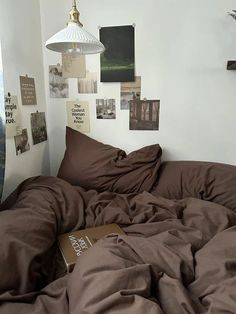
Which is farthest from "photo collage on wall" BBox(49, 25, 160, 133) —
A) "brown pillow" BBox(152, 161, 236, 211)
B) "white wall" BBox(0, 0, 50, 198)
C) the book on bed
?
the book on bed

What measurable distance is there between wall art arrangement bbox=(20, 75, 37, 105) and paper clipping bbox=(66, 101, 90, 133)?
264mm

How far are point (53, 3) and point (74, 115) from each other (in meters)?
0.77

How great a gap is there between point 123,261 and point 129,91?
4.25ft

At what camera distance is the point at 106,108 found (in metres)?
1.96

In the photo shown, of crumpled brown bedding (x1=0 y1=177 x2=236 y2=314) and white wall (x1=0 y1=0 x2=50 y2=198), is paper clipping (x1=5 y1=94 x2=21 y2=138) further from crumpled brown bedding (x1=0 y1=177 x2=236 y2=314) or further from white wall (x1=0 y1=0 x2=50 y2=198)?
crumpled brown bedding (x1=0 y1=177 x2=236 y2=314)

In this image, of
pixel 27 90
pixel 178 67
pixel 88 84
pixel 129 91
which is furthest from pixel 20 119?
pixel 178 67

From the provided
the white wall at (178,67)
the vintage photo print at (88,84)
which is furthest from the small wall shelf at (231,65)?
the vintage photo print at (88,84)

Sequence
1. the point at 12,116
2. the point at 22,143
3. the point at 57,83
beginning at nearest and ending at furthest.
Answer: the point at 12,116
the point at 22,143
the point at 57,83

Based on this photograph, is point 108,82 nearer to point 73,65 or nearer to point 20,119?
point 73,65

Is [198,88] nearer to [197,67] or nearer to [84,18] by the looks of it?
[197,67]

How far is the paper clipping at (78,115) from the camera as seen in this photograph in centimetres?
200

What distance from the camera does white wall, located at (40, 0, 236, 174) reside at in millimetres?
1719

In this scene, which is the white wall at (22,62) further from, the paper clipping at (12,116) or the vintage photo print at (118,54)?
the vintage photo print at (118,54)

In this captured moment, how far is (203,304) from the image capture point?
0.82m
